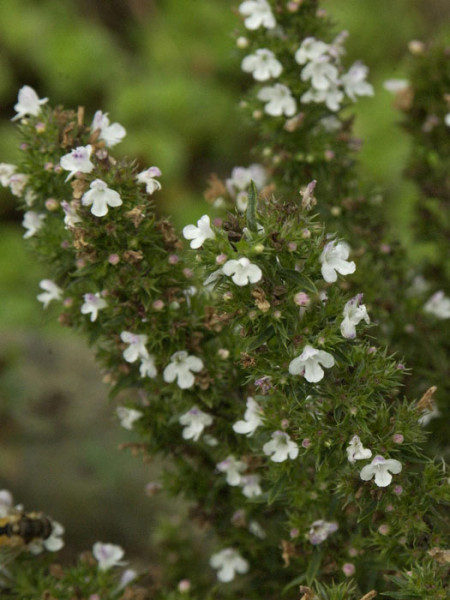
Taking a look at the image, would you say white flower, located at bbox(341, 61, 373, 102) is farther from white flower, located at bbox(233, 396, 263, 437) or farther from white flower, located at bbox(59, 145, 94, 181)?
white flower, located at bbox(233, 396, 263, 437)

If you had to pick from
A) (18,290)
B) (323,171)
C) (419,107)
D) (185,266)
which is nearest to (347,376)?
(185,266)

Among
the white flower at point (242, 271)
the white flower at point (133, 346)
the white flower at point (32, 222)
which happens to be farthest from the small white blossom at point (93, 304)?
the white flower at point (242, 271)

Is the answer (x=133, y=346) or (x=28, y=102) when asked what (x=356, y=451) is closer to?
(x=133, y=346)

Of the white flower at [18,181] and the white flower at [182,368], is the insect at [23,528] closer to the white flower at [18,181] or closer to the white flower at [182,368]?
the white flower at [182,368]

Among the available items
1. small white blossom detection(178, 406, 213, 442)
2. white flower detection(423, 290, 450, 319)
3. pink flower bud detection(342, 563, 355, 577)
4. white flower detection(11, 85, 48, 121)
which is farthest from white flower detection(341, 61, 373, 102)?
pink flower bud detection(342, 563, 355, 577)

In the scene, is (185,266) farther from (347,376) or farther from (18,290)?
(18,290)

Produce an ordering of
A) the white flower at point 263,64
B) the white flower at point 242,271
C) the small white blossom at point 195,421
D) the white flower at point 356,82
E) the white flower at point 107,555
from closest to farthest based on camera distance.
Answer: the white flower at point 242,271 < the small white blossom at point 195,421 < the white flower at point 107,555 < the white flower at point 263,64 < the white flower at point 356,82

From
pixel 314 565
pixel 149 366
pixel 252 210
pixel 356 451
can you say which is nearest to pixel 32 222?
pixel 149 366
